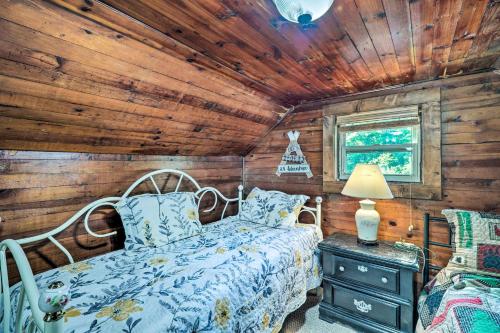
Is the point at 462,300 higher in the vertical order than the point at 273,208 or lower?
lower

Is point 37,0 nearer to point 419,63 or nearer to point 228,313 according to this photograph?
point 228,313

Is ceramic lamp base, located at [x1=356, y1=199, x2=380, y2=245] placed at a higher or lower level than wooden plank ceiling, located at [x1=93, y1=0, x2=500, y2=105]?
lower

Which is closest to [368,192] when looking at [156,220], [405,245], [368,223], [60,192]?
[368,223]

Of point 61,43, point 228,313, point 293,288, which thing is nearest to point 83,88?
point 61,43

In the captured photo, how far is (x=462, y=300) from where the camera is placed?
129cm

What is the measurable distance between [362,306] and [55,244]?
233 centimetres

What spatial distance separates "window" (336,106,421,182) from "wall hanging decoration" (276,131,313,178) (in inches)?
15.0

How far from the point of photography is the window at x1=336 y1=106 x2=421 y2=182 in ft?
7.20

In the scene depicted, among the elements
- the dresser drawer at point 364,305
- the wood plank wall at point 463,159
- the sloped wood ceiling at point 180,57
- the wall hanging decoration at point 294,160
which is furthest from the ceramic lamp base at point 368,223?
the sloped wood ceiling at point 180,57

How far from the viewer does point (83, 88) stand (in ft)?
4.86

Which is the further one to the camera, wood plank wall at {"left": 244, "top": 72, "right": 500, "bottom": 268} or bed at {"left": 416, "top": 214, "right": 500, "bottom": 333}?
wood plank wall at {"left": 244, "top": 72, "right": 500, "bottom": 268}

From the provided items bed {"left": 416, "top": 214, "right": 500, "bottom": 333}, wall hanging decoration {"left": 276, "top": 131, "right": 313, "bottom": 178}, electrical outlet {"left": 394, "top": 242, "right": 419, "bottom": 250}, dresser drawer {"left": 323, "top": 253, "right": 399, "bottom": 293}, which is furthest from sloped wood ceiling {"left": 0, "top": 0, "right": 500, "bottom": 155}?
dresser drawer {"left": 323, "top": 253, "right": 399, "bottom": 293}

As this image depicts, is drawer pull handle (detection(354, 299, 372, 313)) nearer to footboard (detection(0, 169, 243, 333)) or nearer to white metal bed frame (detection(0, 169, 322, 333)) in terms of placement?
white metal bed frame (detection(0, 169, 322, 333))

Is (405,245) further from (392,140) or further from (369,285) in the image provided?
(392,140)
